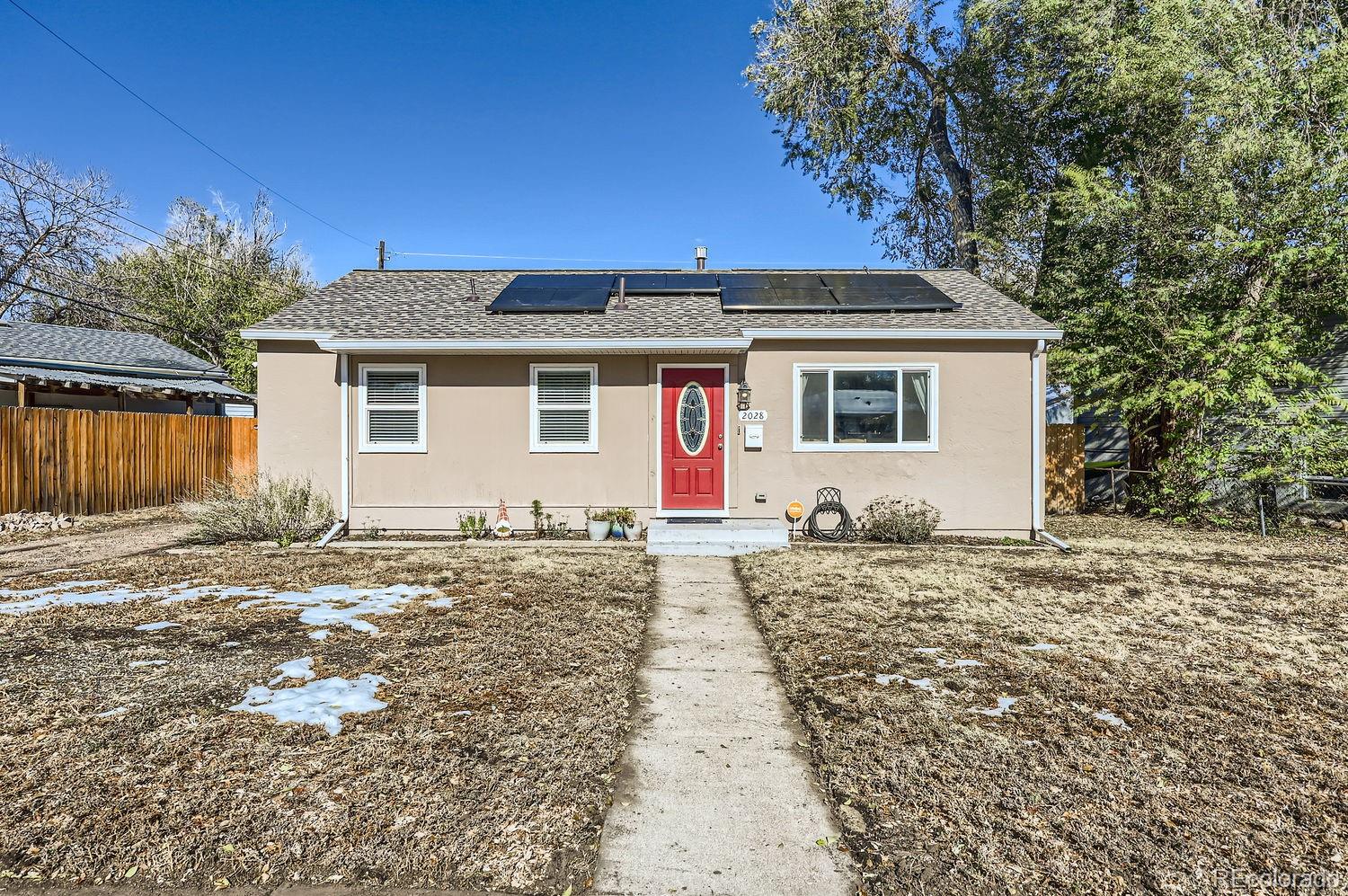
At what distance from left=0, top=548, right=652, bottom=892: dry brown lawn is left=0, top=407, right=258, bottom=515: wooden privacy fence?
655 cm

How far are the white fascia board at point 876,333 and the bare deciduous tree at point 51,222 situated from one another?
20.8 m

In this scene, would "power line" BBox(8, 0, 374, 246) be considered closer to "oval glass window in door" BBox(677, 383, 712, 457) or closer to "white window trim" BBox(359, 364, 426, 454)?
"white window trim" BBox(359, 364, 426, 454)

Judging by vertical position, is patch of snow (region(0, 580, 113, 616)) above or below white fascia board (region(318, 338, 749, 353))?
below

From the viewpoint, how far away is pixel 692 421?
9.35 metres

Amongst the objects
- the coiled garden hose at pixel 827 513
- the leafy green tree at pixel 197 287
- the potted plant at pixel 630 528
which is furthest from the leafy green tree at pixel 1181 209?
the leafy green tree at pixel 197 287

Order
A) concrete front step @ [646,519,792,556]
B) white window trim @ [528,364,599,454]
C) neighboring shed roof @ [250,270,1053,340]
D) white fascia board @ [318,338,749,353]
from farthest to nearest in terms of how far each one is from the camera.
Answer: white window trim @ [528,364,599,454]
neighboring shed roof @ [250,270,1053,340]
white fascia board @ [318,338,749,353]
concrete front step @ [646,519,792,556]

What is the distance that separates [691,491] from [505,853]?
713cm

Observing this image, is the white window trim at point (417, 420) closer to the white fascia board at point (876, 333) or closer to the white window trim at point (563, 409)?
the white window trim at point (563, 409)

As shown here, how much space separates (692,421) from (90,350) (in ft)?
53.9

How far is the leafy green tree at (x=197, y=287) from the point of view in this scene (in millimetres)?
23609

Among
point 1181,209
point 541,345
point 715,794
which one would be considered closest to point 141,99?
point 541,345

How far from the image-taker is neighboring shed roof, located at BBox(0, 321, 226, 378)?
15484 mm

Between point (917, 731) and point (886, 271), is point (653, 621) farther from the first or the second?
point (886, 271)

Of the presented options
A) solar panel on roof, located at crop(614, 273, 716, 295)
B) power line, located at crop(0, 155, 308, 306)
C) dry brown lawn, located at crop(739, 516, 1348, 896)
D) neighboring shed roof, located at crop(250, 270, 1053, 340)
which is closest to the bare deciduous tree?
power line, located at crop(0, 155, 308, 306)
